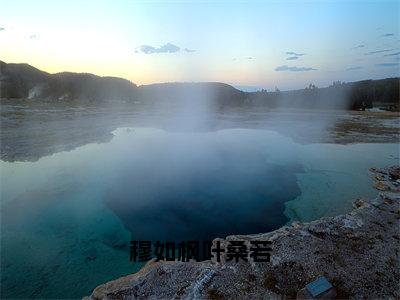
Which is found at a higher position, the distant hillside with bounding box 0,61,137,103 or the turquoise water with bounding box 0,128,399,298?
the distant hillside with bounding box 0,61,137,103

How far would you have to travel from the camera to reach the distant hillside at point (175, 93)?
60.7 m

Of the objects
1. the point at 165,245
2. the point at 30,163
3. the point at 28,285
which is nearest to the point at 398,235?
the point at 165,245

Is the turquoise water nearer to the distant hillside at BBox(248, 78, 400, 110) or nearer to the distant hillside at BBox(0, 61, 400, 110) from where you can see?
the distant hillside at BBox(0, 61, 400, 110)

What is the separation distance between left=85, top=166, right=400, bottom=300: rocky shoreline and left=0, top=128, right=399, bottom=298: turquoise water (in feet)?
4.54

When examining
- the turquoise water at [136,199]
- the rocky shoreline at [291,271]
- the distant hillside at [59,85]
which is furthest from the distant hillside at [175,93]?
the rocky shoreline at [291,271]

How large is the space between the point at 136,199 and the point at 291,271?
6288 millimetres

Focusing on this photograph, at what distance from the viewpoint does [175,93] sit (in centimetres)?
8262

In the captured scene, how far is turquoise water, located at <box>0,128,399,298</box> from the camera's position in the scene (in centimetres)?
719

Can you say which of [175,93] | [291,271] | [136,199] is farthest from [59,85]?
[291,271]

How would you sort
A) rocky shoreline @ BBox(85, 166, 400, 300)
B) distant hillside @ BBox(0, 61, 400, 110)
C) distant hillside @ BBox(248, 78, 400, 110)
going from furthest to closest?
distant hillside @ BBox(0, 61, 400, 110) → distant hillside @ BBox(248, 78, 400, 110) → rocky shoreline @ BBox(85, 166, 400, 300)

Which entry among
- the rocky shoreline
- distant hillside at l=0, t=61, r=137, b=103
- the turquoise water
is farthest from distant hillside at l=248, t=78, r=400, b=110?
the rocky shoreline

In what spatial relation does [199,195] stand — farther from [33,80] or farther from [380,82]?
[33,80]

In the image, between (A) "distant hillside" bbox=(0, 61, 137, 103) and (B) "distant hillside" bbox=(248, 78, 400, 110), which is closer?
(B) "distant hillside" bbox=(248, 78, 400, 110)

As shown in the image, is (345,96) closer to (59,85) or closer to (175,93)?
(175,93)
